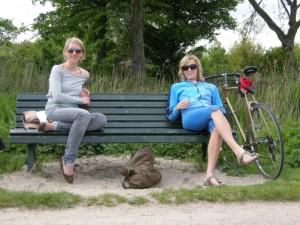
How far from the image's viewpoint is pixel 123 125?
683 cm

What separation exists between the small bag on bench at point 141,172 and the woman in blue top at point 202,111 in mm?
543

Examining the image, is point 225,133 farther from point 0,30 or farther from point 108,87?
point 0,30

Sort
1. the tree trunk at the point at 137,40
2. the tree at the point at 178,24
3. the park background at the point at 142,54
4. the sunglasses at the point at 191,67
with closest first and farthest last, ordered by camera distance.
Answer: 1. the sunglasses at the point at 191,67
2. the park background at the point at 142,54
3. the tree trunk at the point at 137,40
4. the tree at the point at 178,24

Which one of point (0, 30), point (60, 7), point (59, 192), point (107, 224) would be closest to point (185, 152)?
point (59, 192)

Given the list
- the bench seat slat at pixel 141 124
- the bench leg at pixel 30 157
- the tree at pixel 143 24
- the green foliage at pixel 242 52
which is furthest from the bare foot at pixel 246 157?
the green foliage at pixel 242 52

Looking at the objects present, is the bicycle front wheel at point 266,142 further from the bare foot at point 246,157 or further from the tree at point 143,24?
the tree at point 143,24

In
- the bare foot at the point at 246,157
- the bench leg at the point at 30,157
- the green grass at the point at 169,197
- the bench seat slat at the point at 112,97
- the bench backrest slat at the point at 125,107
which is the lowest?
the green grass at the point at 169,197

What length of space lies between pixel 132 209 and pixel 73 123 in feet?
4.50

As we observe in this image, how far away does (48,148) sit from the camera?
7.64 meters

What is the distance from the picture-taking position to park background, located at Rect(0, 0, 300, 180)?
8.45 metres

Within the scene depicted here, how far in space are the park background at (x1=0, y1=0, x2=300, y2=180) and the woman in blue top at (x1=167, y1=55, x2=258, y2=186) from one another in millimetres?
719

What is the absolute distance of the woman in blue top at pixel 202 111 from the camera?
607 cm

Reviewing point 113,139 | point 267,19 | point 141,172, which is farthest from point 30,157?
point 267,19

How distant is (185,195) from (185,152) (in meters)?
2.35
